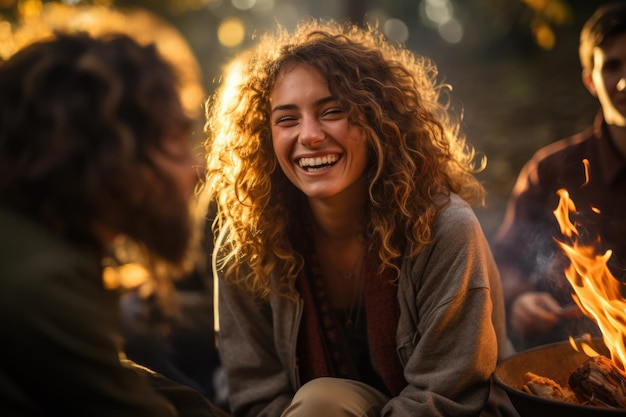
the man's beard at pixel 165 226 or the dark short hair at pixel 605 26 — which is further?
the dark short hair at pixel 605 26

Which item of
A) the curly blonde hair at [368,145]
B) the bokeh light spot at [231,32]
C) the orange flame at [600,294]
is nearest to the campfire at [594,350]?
the orange flame at [600,294]

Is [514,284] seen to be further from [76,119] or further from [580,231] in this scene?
[76,119]

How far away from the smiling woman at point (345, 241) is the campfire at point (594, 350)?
0.31 meters

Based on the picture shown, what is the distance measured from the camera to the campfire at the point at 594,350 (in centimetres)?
246

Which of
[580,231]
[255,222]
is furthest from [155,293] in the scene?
[580,231]

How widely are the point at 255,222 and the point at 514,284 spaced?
1.71 metres

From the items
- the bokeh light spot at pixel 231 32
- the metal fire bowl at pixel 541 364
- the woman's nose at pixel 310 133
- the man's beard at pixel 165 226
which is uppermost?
the bokeh light spot at pixel 231 32

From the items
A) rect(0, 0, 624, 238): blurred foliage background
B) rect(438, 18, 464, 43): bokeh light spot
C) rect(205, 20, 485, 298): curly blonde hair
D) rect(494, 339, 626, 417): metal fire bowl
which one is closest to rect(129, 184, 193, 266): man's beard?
rect(0, 0, 624, 238): blurred foliage background

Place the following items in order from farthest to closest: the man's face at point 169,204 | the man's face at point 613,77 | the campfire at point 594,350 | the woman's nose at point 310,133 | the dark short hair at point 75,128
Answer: the man's face at point 613,77 → the woman's nose at point 310,133 → the campfire at point 594,350 → the man's face at point 169,204 → the dark short hair at point 75,128

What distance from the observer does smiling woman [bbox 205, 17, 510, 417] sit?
8.95ft

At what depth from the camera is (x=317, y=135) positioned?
9.44ft

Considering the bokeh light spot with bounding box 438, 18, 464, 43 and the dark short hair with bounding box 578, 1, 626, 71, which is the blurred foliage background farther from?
the dark short hair with bounding box 578, 1, 626, 71

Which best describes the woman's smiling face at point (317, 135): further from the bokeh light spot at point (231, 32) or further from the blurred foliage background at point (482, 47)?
the bokeh light spot at point (231, 32)

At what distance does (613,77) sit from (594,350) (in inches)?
69.4
